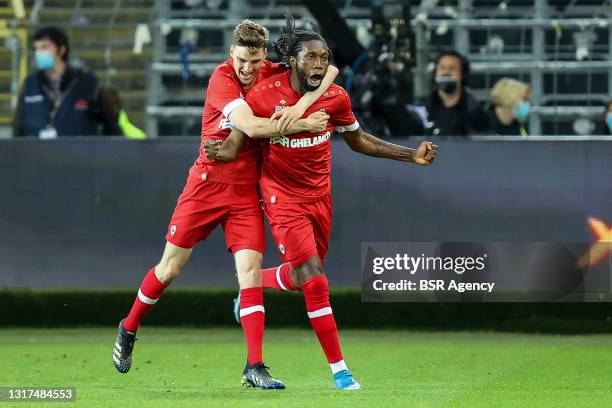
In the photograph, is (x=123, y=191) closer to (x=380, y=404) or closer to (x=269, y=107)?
(x=269, y=107)

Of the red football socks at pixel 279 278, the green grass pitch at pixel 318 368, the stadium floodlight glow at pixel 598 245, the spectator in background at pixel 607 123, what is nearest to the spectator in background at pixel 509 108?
the spectator in background at pixel 607 123

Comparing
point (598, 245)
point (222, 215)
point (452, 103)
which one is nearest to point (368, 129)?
point (452, 103)

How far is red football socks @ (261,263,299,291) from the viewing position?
29.9 feet

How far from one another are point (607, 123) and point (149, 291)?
15.9 feet

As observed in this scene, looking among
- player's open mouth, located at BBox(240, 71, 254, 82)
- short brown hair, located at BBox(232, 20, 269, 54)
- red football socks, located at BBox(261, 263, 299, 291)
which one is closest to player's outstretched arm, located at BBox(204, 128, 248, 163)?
player's open mouth, located at BBox(240, 71, 254, 82)

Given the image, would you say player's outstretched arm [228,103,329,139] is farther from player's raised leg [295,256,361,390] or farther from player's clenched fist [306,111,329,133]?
player's raised leg [295,256,361,390]

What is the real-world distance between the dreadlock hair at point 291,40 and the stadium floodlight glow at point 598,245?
4058mm

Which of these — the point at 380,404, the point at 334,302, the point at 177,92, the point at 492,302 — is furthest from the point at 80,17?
the point at 380,404

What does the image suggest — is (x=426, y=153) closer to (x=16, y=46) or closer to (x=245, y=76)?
(x=245, y=76)

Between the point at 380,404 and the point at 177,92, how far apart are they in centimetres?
605

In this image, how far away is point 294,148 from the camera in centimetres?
802

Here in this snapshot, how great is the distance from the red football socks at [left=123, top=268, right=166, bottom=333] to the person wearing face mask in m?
3.70

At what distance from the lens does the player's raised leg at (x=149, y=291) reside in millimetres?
8562

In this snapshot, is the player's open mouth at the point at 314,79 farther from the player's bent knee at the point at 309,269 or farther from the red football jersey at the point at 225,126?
the player's bent knee at the point at 309,269
